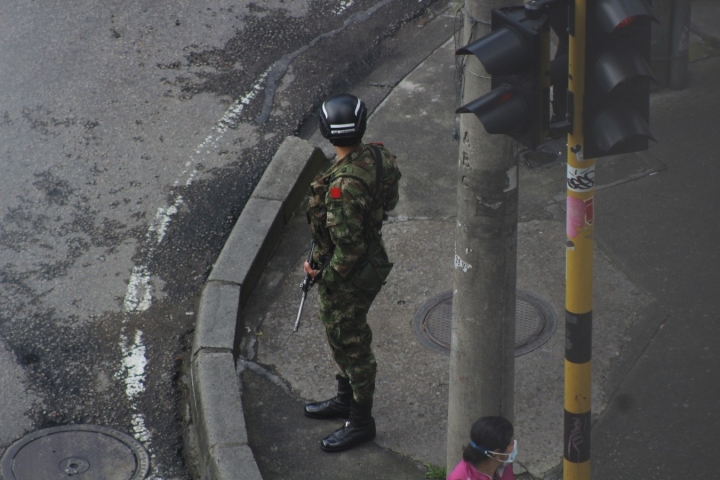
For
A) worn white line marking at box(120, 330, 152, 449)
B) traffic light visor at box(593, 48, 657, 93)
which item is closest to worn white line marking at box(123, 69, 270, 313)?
worn white line marking at box(120, 330, 152, 449)

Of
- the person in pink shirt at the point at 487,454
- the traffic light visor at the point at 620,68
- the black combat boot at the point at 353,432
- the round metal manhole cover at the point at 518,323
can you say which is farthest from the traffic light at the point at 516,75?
the round metal manhole cover at the point at 518,323

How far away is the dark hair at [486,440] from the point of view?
4535 mm

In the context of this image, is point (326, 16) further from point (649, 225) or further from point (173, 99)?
point (649, 225)

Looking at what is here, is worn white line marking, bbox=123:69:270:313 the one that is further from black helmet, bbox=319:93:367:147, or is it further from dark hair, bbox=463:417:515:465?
dark hair, bbox=463:417:515:465

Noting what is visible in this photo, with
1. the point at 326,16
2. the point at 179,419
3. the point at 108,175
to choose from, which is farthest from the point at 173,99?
the point at 179,419

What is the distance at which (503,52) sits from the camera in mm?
3959

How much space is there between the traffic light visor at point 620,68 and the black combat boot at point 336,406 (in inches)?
111

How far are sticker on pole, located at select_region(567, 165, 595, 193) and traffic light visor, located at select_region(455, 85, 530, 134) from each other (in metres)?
0.39

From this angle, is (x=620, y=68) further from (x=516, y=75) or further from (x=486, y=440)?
(x=486, y=440)

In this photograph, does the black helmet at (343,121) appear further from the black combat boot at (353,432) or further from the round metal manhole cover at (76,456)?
the round metal manhole cover at (76,456)

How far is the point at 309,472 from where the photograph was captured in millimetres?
5770

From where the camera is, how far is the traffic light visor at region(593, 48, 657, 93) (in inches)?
153

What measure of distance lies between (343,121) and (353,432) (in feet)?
6.16

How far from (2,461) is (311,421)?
1.85 metres
